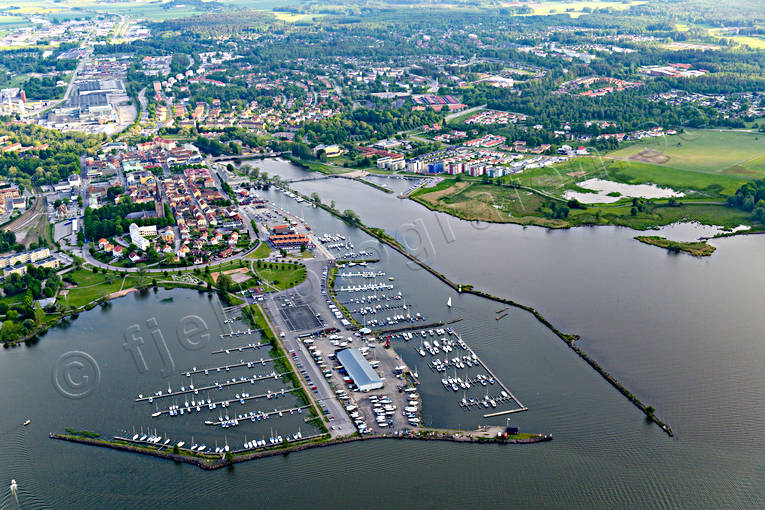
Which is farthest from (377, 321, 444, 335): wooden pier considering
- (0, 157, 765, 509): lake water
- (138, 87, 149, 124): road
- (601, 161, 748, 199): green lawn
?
(138, 87, 149, 124): road

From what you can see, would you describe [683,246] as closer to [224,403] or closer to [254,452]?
[224,403]

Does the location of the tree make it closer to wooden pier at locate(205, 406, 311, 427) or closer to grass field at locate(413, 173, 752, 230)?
grass field at locate(413, 173, 752, 230)

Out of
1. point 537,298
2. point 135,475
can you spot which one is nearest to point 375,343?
point 537,298

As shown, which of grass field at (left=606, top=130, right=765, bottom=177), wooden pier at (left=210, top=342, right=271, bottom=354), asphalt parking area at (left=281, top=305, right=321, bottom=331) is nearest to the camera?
wooden pier at (left=210, top=342, right=271, bottom=354)

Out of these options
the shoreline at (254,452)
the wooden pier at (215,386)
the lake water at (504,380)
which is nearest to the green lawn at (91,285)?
the lake water at (504,380)

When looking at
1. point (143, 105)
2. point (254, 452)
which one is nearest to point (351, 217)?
point (254, 452)

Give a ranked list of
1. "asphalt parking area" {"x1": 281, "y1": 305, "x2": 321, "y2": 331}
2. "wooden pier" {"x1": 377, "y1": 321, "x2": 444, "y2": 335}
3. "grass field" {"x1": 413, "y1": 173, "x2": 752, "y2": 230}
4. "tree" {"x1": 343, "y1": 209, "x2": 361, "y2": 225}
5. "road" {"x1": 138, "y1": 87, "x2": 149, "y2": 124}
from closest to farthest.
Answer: "wooden pier" {"x1": 377, "y1": 321, "x2": 444, "y2": 335}
"asphalt parking area" {"x1": 281, "y1": 305, "x2": 321, "y2": 331}
"grass field" {"x1": 413, "y1": 173, "x2": 752, "y2": 230}
"tree" {"x1": 343, "y1": 209, "x2": 361, "y2": 225}
"road" {"x1": 138, "y1": 87, "x2": 149, "y2": 124}

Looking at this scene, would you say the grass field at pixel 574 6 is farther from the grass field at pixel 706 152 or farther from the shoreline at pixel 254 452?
the shoreline at pixel 254 452
